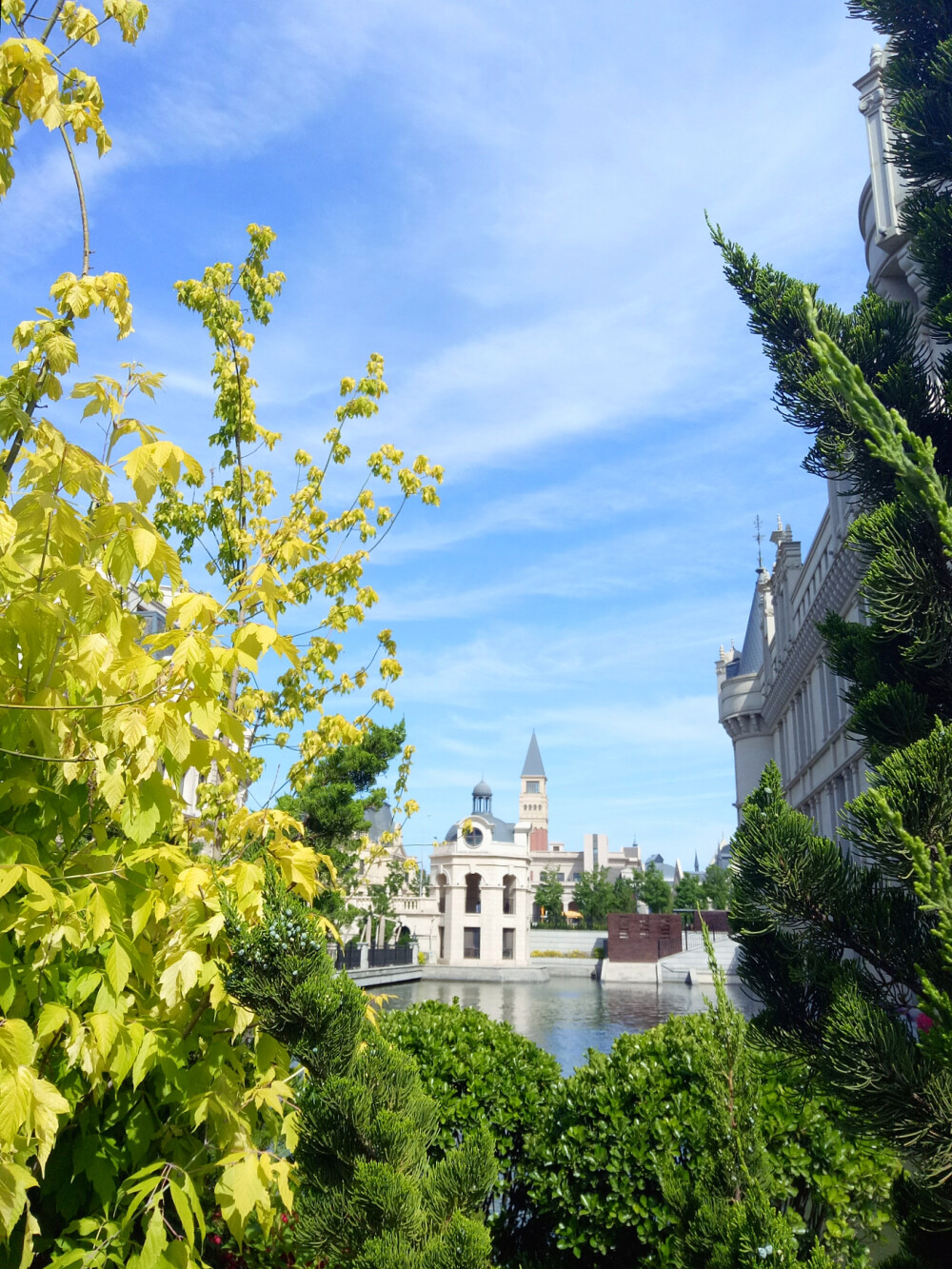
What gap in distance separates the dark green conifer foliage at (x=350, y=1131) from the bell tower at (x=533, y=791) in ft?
503

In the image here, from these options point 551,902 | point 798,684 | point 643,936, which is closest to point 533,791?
point 551,902

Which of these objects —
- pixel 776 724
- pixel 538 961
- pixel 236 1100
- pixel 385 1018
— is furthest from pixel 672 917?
pixel 236 1100

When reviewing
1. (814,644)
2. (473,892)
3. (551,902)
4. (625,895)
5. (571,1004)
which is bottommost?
(571,1004)

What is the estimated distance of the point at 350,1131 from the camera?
4.25m

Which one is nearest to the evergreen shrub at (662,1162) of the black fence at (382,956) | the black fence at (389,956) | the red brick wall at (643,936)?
the black fence at (382,956)

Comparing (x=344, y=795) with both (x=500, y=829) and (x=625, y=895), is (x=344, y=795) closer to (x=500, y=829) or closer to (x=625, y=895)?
(x=500, y=829)

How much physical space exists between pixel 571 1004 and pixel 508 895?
29.0m

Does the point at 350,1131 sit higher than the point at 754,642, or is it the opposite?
the point at 754,642

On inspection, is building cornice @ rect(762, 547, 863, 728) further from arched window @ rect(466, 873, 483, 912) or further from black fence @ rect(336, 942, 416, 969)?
arched window @ rect(466, 873, 483, 912)

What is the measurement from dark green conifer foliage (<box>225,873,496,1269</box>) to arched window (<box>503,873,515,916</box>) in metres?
63.4

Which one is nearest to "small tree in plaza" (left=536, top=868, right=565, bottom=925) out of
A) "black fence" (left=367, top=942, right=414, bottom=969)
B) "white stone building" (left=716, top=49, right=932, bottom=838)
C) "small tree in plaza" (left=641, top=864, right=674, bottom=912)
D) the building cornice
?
"small tree in plaza" (left=641, top=864, right=674, bottom=912)

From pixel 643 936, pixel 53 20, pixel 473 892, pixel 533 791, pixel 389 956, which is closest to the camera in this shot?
pixel 53 20

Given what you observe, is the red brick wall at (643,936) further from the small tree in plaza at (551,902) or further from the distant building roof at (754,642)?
the small tree in plaza at (551,902)

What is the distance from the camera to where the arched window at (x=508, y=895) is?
216ft
